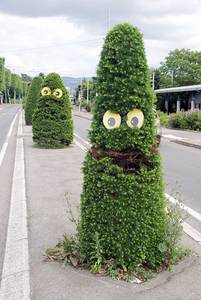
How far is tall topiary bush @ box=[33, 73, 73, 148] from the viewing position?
1800 centimetres

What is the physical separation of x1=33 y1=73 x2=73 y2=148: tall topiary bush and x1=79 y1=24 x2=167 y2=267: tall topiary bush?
1329 cm

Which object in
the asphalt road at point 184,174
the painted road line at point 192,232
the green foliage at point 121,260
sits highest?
the green foliage at point 121,260

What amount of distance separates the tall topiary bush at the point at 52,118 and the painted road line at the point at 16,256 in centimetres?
897

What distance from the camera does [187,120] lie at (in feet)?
106

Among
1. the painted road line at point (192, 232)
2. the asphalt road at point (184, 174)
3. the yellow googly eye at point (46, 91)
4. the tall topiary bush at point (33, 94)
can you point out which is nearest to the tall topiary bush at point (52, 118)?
the yellow googly eye at point (46, 91)

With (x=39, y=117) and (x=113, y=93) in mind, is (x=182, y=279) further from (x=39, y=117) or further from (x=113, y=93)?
(x=39, y=117)

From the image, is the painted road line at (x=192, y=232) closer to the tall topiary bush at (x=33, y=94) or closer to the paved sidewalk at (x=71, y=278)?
the paved sidewalk at (x=71, y=278)

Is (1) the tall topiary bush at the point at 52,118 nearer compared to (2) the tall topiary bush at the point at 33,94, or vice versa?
(1) the tall topiary bush at the point at 52,118

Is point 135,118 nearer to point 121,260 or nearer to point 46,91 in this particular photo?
point 121,260

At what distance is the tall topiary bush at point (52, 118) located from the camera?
18000mm

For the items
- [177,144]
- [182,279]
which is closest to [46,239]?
[182,279]

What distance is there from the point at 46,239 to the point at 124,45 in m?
2.70

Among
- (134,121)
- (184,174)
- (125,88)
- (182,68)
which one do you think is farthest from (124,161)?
(182,68)

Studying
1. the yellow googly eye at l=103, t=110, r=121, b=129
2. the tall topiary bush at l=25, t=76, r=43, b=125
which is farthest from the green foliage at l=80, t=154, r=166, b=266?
the tall topiary bush at l=25, t=76, r=43, b=125
